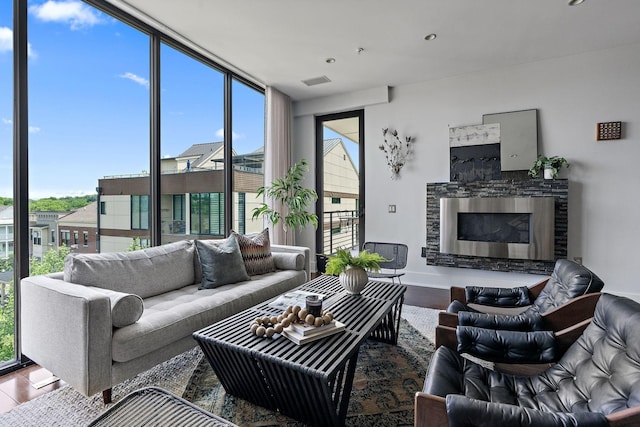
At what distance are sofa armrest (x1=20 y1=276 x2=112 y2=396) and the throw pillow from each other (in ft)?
4.73

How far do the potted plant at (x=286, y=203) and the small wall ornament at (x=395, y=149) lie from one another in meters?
1.24

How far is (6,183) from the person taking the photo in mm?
2252

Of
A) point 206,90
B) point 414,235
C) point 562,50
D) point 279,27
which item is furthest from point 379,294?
point 562,50

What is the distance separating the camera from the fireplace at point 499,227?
3.80m

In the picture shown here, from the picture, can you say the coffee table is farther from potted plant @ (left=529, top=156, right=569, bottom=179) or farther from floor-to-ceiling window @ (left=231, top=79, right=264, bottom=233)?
potted plant @ (left=529, top=156, right=569, bottom=179)

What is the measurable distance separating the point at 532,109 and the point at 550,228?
1.49m

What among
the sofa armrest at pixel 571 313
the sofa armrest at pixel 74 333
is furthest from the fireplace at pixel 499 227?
the sofa armrest at pixel 74 333

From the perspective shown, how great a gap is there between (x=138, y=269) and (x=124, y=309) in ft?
2.33

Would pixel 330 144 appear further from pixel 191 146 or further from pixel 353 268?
pixel 353 268

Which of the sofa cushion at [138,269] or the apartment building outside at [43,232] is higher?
the apartment building outside at [43,232]

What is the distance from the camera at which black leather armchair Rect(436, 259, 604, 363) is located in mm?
1604

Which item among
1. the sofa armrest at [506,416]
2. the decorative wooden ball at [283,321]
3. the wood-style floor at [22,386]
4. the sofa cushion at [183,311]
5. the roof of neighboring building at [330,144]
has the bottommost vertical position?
the wood-style floor at [22,386]

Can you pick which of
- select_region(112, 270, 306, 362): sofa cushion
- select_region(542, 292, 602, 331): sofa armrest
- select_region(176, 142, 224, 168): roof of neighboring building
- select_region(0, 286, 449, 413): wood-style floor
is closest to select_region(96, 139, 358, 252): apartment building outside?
select_region(176, 142, 224, 168): roof of neighboring building

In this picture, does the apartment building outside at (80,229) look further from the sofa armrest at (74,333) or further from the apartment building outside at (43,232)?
the sofa armrest at (74,333)
